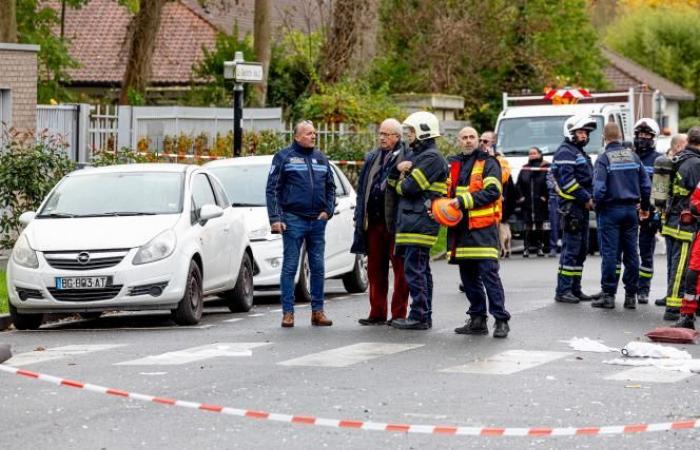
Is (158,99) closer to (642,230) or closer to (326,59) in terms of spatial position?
(326,59)

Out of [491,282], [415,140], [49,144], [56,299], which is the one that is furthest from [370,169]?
[49,144]

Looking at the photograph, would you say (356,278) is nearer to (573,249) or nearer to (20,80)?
(573,249)

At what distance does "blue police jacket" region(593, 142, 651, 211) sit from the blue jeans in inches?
129

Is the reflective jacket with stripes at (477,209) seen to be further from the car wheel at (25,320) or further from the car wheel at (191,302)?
the car wheel at (25,320)

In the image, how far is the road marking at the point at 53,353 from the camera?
1275 centimetres

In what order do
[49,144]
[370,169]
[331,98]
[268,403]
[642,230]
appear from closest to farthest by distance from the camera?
[268,403] < [370,169] < [642,230] < [49,144] < [331,98]

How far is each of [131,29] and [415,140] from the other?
70.7 ft

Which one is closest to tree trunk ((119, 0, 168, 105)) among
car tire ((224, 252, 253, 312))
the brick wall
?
the brick wall

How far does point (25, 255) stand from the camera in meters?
15.5

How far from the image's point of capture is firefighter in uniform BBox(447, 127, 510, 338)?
47.4 feet

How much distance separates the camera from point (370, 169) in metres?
15.5

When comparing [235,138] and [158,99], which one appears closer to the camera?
[235,138]

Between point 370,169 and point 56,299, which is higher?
point 370,169

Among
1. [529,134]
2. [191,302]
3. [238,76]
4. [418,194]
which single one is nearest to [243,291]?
[191,302]
